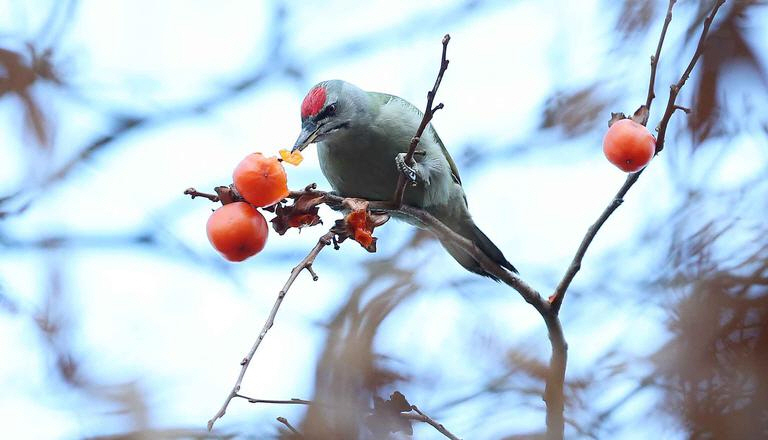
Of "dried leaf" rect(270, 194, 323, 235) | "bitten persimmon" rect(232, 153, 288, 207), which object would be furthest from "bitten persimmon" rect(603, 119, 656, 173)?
"bitten persimmon" rect(232, 153, 288, 207)

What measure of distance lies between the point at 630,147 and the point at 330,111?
2057 mm

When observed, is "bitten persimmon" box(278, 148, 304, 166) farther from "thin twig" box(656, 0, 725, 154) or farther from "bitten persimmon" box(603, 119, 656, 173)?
"thin twig" box(656, 0, 725, 154)

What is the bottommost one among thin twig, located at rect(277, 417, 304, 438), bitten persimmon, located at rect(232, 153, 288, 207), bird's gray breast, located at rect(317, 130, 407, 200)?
thin twig, located at rect(277, 417, 304, 438)

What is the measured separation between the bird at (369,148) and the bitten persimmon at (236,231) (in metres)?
1.62

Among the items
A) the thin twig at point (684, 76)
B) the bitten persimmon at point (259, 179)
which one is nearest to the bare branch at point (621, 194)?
the thin twig at point (684, 76)

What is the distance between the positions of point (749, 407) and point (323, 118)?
281 cm

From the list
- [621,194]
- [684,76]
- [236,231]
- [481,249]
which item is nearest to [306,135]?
[481,249]

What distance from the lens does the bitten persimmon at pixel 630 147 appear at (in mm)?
2701

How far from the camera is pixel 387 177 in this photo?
4.50 meters

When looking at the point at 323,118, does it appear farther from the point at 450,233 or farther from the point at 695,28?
the point at 695,28

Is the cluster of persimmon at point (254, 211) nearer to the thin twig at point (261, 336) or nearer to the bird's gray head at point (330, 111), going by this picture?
the thin twig at point (261, 336)

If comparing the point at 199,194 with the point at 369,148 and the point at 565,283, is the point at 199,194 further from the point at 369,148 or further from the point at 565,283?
the point at 369,148

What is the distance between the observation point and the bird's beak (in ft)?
13.6

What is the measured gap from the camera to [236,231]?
2646mm
